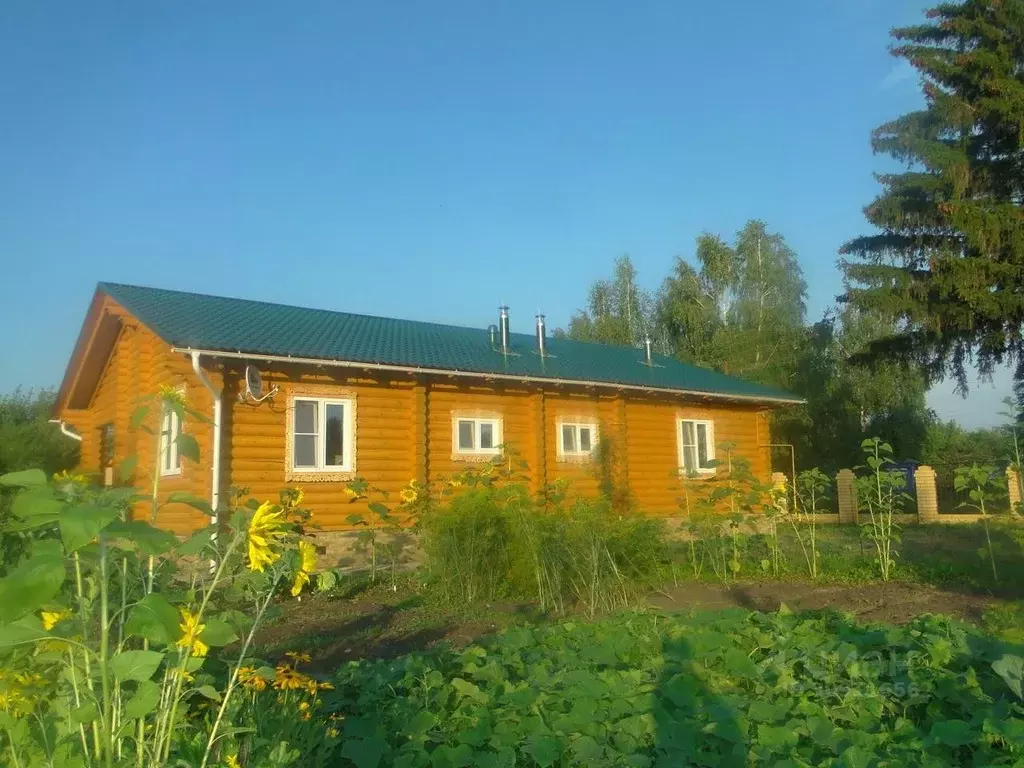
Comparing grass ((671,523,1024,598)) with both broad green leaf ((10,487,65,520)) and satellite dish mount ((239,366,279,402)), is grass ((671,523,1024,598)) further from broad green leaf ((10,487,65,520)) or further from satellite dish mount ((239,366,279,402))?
broad green leaf ((10,487,65,520))

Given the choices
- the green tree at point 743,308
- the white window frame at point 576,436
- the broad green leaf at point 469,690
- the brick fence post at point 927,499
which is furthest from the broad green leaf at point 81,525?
the green tree at point 743,308

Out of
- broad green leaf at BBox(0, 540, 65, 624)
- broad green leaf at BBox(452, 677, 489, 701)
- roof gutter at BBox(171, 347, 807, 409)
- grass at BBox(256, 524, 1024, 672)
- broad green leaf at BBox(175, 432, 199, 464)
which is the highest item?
roof gutter at BBox(171, 347, 807, 409)

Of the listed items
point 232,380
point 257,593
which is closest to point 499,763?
point 257,593

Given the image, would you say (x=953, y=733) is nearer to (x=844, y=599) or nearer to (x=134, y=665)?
(x=134, y=665)

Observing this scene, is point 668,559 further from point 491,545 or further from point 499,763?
point 499,763

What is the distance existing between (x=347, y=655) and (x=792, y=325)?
32564mm

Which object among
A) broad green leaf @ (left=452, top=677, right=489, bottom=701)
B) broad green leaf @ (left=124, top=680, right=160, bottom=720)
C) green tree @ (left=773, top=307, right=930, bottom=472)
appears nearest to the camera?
broad green leaf @ (left=124, top=680, right=160, bottom=720)

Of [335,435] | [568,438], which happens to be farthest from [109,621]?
[568,438]

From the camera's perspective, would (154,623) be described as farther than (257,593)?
No

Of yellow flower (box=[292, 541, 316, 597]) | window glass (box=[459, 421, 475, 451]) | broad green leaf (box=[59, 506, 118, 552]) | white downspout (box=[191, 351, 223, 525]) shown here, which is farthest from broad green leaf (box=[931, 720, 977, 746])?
window glass (box=[459, 421, 475, 451])

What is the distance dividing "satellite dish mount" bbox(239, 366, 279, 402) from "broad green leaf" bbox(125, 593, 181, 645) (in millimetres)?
9283

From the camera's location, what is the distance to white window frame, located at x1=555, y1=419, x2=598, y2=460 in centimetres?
1440

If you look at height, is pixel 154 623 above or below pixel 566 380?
below

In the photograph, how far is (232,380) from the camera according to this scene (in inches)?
428
